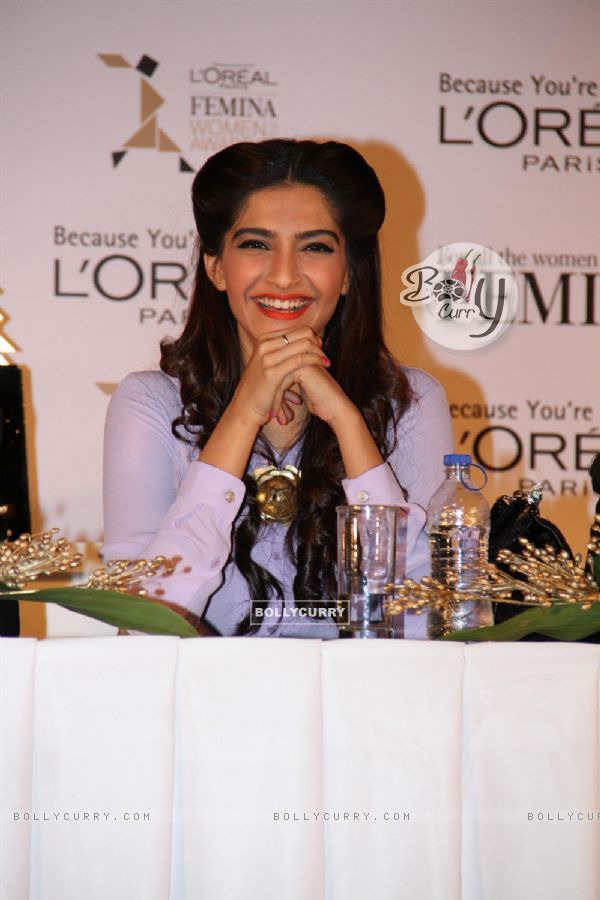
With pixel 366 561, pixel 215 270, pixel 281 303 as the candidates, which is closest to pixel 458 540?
pixel 366 561

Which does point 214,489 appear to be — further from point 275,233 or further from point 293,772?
point 293,772

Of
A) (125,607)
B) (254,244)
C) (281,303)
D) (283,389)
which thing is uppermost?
(254,244)

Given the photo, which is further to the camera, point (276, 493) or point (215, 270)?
point (215, 270)

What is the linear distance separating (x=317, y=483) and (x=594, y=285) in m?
1.85

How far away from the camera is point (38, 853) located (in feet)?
2.77

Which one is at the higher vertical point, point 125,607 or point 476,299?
point 476,299

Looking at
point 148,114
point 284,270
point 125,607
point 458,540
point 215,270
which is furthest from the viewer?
point 148,114

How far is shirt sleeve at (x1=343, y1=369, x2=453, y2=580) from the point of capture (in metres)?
1.57

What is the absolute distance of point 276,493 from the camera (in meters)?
1.75

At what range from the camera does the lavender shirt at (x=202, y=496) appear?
1480 millimetres

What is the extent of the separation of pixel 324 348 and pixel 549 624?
1.09 m

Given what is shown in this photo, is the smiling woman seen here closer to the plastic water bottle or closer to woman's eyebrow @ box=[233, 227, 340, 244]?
woman's eyebrow @ box=[233, 227, 340, 244]

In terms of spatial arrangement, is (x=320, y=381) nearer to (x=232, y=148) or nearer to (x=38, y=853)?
(x=232, y=148)

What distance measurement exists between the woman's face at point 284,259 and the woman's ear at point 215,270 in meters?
0.07
